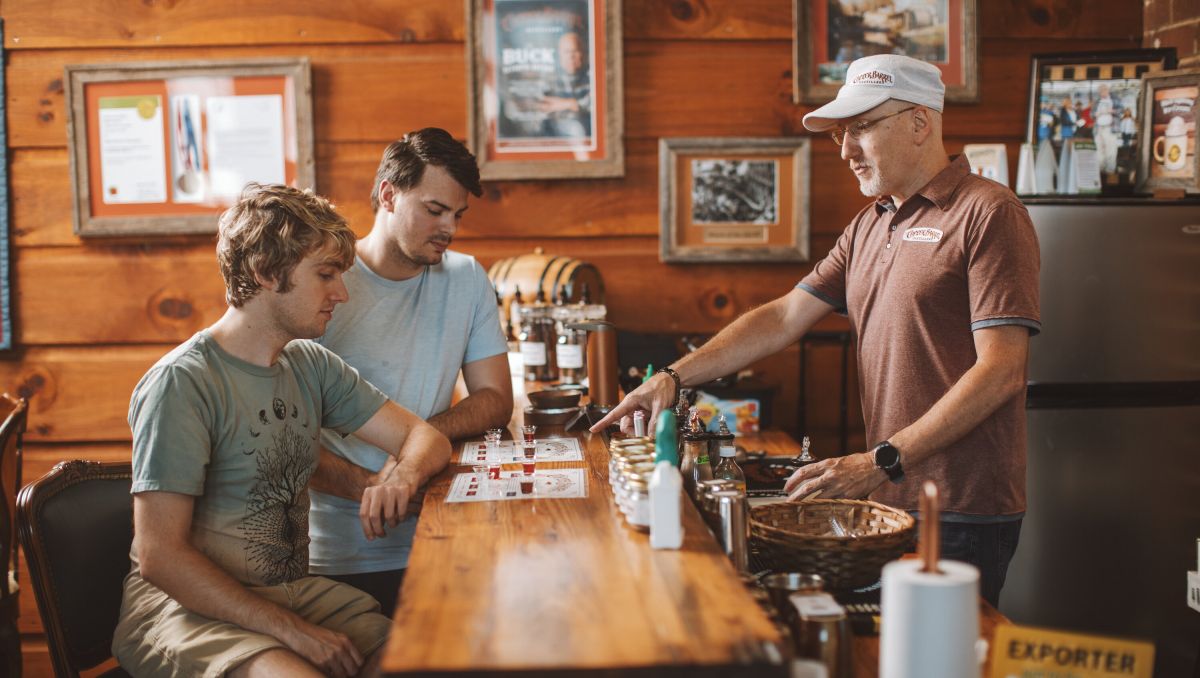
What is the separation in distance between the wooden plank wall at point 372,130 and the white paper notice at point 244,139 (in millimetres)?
162

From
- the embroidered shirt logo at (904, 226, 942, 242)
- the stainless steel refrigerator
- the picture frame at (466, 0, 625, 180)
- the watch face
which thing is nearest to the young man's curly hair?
the watch face

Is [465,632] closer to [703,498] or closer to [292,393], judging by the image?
[703,498]

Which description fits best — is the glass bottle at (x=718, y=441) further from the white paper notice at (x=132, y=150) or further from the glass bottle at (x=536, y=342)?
the white paper notice at (x=132, y=150)

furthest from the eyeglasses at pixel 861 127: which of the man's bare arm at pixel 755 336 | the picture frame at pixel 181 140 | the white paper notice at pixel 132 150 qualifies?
the white paper notice at pixel 132 150

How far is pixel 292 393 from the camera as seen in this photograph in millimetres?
2068

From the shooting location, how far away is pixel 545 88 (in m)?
3.63

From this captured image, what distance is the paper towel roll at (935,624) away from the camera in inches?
41.9

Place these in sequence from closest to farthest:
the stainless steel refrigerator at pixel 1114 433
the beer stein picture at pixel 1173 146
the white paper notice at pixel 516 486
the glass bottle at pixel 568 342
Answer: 1. the white paper notice at pixel 516 486
2. the glass bottle at pixel 568 342
3. the stainless steel refrigerator at pixel 1114 433
4. the beer stein picture at pixel 1173 146

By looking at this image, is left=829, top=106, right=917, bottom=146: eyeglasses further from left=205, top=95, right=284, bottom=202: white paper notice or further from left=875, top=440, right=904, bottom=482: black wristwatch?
left=205, top=95, right=284, bottom=202: white paper notice

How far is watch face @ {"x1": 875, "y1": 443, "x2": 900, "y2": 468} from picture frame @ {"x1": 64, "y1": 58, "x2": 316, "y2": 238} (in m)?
2.47

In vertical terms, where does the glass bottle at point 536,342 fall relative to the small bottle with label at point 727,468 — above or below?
above

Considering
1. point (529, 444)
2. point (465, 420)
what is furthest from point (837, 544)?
point (465, 420)

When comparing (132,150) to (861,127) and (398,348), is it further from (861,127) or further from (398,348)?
(861,127)

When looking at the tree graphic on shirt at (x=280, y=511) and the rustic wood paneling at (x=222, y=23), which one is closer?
the tree graphic on shirt at (x=280, y=511)
